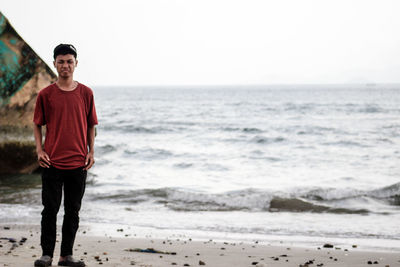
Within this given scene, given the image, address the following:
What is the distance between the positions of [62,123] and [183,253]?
2374 millimetres

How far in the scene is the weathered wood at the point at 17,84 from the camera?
32.6 ft

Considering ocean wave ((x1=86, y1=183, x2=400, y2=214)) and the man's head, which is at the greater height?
the man's head

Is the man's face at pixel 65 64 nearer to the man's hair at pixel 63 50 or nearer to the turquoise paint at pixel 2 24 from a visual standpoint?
the man's hair at pixel 63 50

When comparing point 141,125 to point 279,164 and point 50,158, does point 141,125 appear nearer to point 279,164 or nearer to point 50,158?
point 279,164

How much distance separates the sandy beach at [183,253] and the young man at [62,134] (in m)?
0.81

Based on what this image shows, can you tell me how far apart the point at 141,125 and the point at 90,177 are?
54.2ft

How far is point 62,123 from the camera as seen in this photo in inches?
136

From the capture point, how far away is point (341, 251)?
17.9 ft

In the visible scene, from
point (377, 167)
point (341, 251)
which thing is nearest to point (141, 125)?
point (377, 167)

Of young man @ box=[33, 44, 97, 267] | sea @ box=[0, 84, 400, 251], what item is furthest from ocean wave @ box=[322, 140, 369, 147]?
young man @ box=[33, 44, 97, 267]

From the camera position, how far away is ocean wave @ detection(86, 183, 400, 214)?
8.90 metres

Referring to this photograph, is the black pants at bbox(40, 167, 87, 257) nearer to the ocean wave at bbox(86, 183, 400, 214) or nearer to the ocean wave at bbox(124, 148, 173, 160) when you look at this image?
the ocean wave at bbox(86, 183, 400, 214)

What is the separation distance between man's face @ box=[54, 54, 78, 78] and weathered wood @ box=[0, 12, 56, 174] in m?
7.15

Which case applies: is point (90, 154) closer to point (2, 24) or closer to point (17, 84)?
point (17, 84)
